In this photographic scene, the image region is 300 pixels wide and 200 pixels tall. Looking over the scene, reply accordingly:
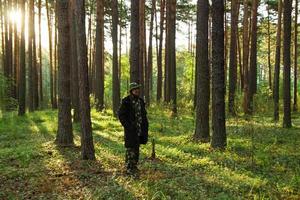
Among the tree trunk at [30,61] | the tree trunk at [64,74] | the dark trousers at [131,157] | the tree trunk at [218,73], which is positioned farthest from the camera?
the tree trunk at [30,61]

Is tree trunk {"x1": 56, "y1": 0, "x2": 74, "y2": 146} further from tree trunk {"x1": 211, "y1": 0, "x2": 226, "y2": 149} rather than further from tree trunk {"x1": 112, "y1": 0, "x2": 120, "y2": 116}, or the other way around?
tree trunk {"x1": 112, "y1": 0, "x2": 120, "y2": 116}

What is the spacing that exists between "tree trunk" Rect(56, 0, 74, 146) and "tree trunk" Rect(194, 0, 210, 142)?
14.0ft

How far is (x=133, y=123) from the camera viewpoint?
370 inches

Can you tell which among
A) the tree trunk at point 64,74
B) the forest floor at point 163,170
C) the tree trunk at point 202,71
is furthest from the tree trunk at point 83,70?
the tree trunk at point 202,71

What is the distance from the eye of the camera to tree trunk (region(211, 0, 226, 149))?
1227cm

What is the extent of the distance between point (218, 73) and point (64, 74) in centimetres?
469

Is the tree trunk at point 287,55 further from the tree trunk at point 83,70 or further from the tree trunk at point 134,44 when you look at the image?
the tree trunk at point 83,70

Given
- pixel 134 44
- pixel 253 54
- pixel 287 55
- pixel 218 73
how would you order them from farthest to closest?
1. pixel 253 54
2. pixel 287 55
3. pixel 218 73
4. pixel 134 44

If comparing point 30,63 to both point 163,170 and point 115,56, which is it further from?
point 163,170

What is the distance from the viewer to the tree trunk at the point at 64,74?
41.7 ft

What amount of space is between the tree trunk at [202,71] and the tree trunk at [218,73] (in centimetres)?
142

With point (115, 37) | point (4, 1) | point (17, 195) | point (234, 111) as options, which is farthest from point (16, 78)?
point (17, 195)

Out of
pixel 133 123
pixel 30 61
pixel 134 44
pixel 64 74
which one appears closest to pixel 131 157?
pixel 133 123

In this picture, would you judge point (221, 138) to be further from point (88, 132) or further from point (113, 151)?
point (88, 132)
